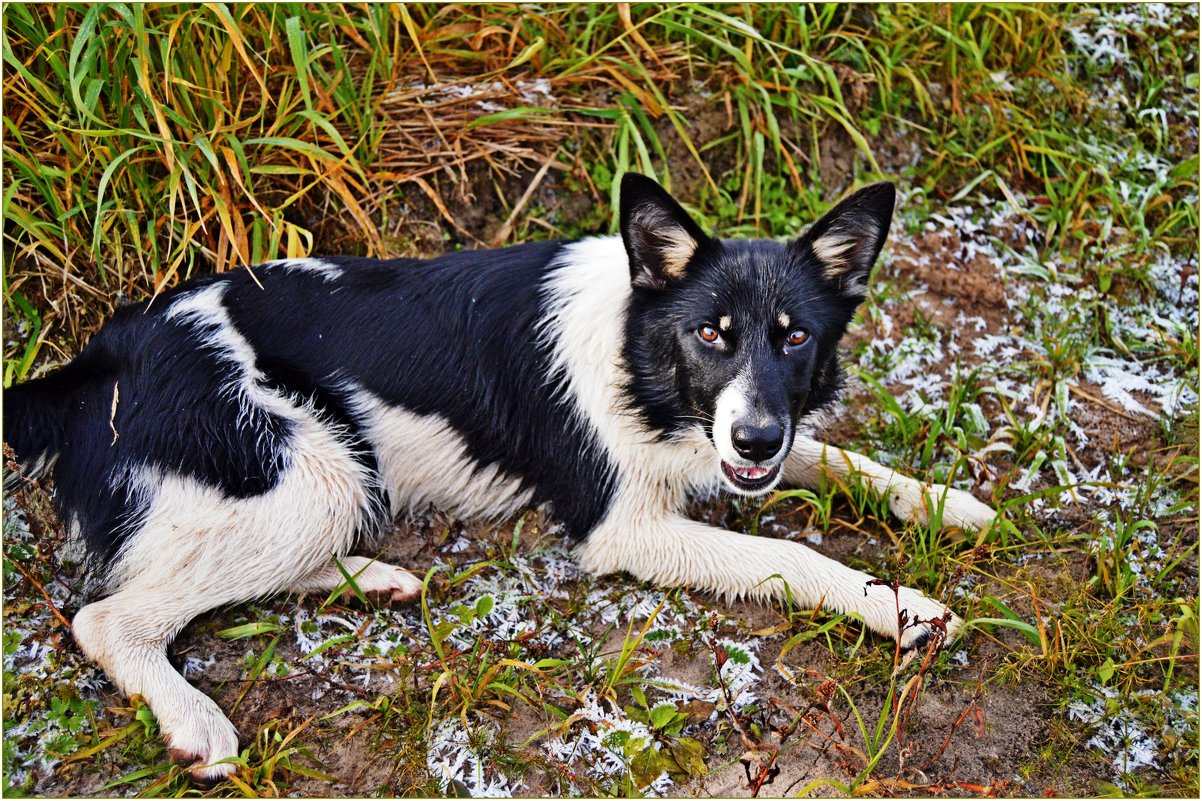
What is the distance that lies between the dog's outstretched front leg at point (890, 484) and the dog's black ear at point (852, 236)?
0.76 meters

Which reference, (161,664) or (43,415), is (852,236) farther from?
(43,415)

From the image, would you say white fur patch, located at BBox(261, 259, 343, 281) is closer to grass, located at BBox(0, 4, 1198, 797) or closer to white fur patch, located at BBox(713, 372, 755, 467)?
grass, located at BBox(0, 4, 1198, 797)

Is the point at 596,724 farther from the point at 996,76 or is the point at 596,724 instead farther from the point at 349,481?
the point at 996,76

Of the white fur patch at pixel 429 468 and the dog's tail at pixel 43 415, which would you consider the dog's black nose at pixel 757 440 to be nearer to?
the white fur patch at pixel 429 468

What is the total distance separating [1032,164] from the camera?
4949mm

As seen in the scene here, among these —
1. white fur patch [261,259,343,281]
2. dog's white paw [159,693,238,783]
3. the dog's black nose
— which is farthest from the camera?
white fur patch [261,259,343,281]

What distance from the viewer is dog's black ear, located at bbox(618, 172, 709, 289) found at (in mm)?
2906

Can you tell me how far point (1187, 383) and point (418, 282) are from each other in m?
3.45

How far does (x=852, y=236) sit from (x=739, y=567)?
3.96 ft

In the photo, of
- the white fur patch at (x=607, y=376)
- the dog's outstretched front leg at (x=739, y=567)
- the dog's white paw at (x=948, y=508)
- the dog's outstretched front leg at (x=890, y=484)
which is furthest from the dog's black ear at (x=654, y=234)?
the dog's white paw at (x=948, y=508)

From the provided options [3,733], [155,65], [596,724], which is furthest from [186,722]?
[155,65]

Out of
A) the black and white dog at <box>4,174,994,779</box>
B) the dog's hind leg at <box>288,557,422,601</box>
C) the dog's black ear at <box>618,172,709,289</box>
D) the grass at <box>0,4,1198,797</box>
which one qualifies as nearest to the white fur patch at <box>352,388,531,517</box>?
the black and white dog at <box>4,174,994,779</box>

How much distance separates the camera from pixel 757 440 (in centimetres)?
282

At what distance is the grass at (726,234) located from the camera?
2.84m
